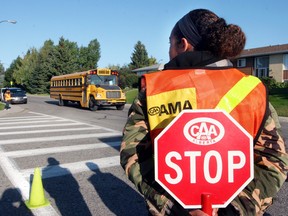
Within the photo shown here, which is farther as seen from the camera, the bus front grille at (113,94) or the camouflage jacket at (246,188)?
the bus front grille at (113,94)

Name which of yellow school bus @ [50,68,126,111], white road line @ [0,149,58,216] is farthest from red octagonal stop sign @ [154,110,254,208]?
yellow school bus @ [50,68,126,111]

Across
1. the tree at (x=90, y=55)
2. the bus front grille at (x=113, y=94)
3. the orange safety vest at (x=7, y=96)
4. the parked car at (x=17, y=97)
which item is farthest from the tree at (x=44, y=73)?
the bus front grille at (x=113, y=94)

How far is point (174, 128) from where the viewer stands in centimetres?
149

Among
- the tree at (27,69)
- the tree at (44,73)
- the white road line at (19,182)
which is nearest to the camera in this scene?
the white road line at (19,182)

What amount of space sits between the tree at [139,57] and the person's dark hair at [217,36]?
9703cm

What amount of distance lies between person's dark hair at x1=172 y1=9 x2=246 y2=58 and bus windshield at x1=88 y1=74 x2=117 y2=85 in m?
21.1

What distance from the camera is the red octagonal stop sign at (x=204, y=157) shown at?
57.9 inches

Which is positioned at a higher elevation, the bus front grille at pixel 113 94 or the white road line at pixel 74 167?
the bus front grille at pixel 113 94

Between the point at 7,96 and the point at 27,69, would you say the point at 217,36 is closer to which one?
the point at 7,96

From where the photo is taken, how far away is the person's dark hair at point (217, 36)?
1729 mm

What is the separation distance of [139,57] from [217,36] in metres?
98.6

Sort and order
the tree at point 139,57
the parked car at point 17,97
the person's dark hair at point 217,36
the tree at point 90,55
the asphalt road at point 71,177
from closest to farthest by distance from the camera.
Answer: the person's dark hair at point 217,36, the asphalt road at point 71,177, the parked car at point 17,97, the tree at point 139,57, the tree at point 90,55

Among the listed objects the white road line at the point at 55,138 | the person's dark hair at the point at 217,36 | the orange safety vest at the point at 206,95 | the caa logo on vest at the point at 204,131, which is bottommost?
the white road line at the point at 55,138

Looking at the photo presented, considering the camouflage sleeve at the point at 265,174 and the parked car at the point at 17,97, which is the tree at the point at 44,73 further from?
the camouflage sleeve at the point at 265,174
